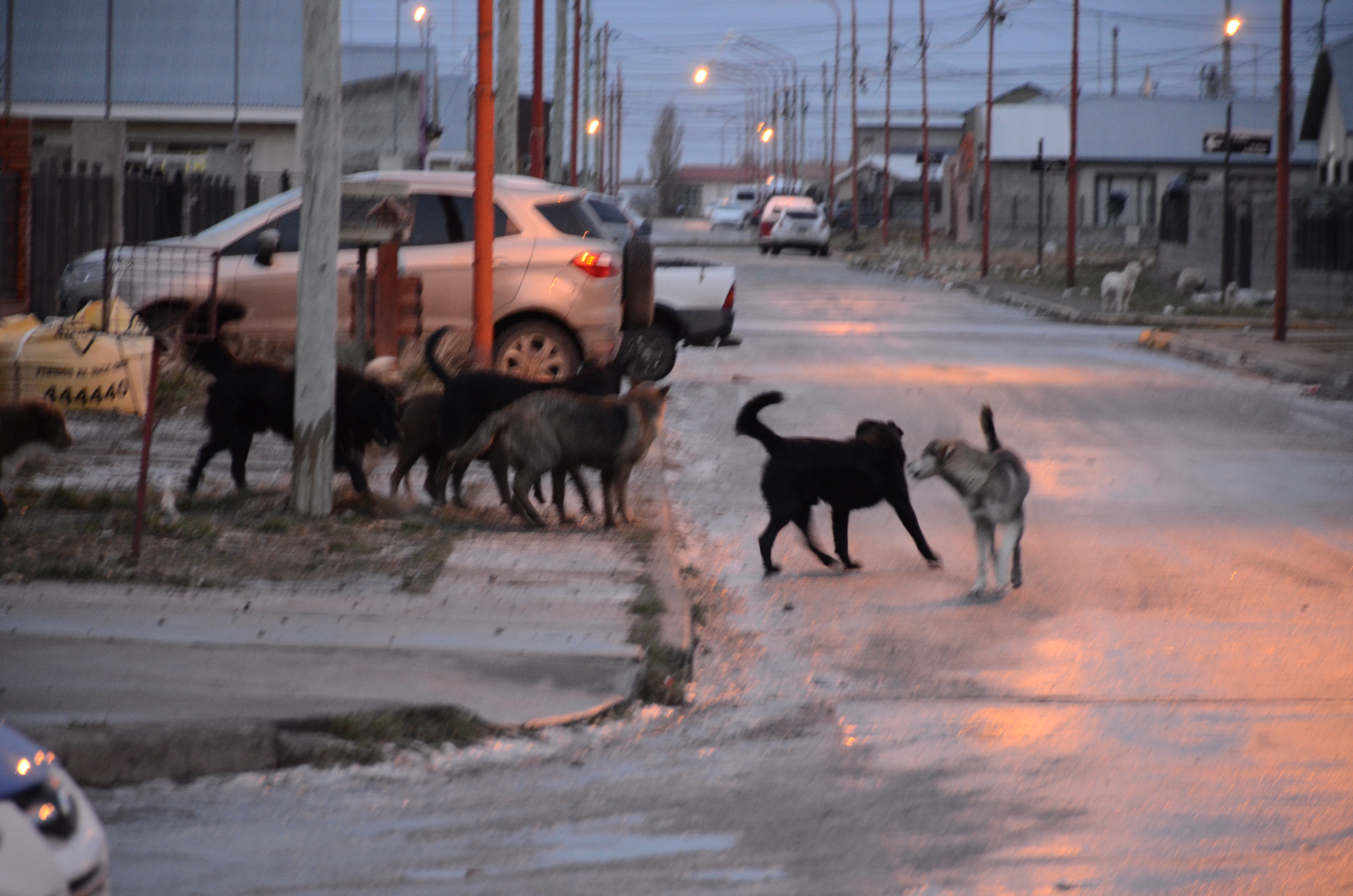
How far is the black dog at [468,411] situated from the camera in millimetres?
9141

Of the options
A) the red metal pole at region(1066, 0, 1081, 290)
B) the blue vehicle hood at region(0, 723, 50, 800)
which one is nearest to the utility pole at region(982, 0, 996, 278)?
the red metal pole at region(1066, 0, 1081, 290)

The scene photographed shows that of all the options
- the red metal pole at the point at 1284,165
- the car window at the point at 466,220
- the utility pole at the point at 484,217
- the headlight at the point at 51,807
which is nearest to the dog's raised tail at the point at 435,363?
the utility pole at the point at 484,217

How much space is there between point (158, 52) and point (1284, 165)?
23646 mm

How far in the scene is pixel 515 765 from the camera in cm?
528

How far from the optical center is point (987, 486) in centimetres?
786

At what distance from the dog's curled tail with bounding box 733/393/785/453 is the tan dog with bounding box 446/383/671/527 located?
A: 0.78 metres

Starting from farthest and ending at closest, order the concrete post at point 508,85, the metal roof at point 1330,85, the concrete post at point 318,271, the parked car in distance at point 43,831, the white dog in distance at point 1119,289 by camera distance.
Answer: the metal roof at point 1330,85 < the white dog in distance at point 1119,289 < the concrete post at point 508,85 < the concrete post at point 318,271 < the parked car in distance at point 43,831

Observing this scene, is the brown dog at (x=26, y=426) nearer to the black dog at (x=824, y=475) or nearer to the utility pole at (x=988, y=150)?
the black dog at (x=824, y=475)

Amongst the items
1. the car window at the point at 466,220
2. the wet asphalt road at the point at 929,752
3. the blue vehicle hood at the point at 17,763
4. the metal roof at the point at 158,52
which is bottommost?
the wet asphalt road at the point at 929,752

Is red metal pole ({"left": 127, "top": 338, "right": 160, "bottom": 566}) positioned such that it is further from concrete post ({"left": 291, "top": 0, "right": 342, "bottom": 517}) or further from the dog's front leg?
the dog's front leg

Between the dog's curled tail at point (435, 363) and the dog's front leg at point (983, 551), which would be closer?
the dog's front leg at point (983, 551)

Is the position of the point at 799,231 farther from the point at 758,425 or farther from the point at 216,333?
the point at 216,333

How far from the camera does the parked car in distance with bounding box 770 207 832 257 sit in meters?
53.7

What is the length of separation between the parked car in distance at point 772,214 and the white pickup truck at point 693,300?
35341mm
